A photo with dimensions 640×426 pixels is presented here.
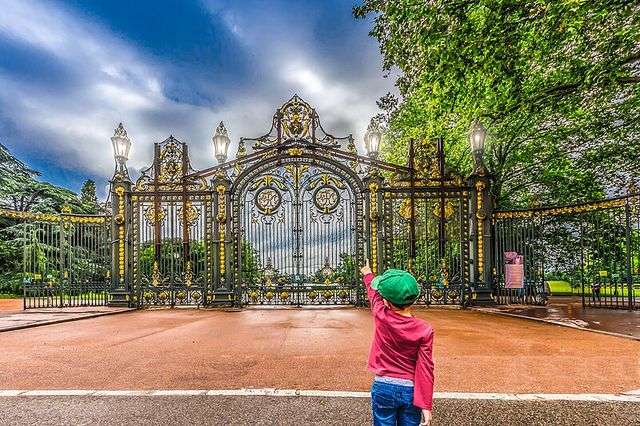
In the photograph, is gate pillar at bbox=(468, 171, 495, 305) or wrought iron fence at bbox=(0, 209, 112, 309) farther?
wrought iron fence at bbox=(0, 209, 112, 309)

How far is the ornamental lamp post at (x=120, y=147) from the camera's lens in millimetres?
13570

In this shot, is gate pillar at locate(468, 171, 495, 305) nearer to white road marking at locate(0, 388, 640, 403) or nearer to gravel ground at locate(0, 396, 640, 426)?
white road marking at locate(0, 388, 640, 403)

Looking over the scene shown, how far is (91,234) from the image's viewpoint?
13.6 metres

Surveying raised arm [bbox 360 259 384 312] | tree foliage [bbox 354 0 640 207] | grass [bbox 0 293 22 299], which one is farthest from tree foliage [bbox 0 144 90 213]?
raised arm [bbox 360 259 384 312]

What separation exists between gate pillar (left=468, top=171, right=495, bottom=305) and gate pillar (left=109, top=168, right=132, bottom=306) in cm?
1058

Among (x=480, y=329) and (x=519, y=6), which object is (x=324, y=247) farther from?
(x=519, y=6)

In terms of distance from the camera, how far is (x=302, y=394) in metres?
4.21

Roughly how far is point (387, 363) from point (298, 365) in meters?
3.27

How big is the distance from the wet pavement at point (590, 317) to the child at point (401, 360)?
6.67 metres

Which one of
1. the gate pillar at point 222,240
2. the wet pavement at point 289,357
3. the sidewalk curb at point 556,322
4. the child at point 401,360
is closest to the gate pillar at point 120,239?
the gate pillar at point 222,240

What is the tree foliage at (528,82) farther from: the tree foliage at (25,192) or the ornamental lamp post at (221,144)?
the tree foliage at (25,192)

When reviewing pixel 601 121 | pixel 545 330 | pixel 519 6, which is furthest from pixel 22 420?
pixel 601 121

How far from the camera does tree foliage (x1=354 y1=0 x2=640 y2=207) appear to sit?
8.27 meters

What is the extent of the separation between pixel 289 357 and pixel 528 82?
11.2 m
